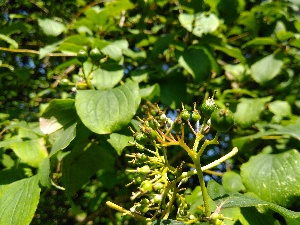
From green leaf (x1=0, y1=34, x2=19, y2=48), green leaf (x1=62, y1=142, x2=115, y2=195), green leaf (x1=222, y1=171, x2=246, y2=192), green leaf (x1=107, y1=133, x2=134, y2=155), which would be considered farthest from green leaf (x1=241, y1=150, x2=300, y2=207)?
green leaf (x1=0, y1=34, x2=19, y2=48)

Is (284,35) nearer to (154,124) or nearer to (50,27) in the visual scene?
(154,124)

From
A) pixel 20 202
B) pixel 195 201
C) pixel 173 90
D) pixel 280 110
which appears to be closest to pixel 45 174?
pixel 20 202

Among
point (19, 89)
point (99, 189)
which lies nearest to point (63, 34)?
point (19, 89)

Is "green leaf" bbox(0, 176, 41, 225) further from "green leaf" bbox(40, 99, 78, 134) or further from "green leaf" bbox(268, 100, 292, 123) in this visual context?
"green leaf" bbox(268, 100, 292, 123)

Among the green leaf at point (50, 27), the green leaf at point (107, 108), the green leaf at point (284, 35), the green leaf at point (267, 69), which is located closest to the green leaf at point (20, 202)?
the green leaf at point (107, 108)

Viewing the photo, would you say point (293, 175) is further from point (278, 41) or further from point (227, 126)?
point (278, 41)

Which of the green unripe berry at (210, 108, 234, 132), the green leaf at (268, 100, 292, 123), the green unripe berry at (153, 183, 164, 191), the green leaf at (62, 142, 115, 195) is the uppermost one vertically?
the green unripe berry at (210, 108, 234, 132)

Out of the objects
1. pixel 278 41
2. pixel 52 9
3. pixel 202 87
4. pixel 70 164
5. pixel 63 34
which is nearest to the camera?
pixel 70 164
